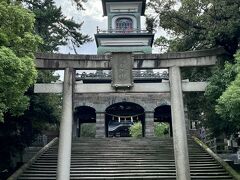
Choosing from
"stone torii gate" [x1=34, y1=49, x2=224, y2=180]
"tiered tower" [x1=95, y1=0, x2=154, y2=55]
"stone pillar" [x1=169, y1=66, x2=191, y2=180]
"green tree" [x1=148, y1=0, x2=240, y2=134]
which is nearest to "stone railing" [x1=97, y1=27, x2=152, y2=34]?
"tiered tower" [x1=95, y1=0, x2=154, y2=55]

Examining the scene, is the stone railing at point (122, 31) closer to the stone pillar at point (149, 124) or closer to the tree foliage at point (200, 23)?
the stone pillar at point (149, 124)

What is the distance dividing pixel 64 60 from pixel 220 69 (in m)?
6.12

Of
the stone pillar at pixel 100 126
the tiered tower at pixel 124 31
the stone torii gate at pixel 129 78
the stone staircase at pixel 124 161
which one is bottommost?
the stone staircase at pixel 124 161

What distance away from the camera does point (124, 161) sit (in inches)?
678

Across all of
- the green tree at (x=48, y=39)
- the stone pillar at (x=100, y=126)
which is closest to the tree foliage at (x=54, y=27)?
the green tree at (x=48, y=39)

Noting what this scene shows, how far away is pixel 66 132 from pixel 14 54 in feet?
15.8

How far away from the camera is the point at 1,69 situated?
9305mm

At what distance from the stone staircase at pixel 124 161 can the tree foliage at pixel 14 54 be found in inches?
220

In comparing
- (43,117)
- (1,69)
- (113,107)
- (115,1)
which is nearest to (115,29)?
(115,1)

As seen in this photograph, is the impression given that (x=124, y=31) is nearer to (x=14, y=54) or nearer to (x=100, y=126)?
(x=100, y=126)

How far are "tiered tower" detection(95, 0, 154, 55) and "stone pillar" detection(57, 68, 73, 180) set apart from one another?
1407 centimetres

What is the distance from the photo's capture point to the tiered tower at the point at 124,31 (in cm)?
2819

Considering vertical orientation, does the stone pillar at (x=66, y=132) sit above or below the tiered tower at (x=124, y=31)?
below

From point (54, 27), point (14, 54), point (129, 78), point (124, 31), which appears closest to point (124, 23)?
point (124, 31)
